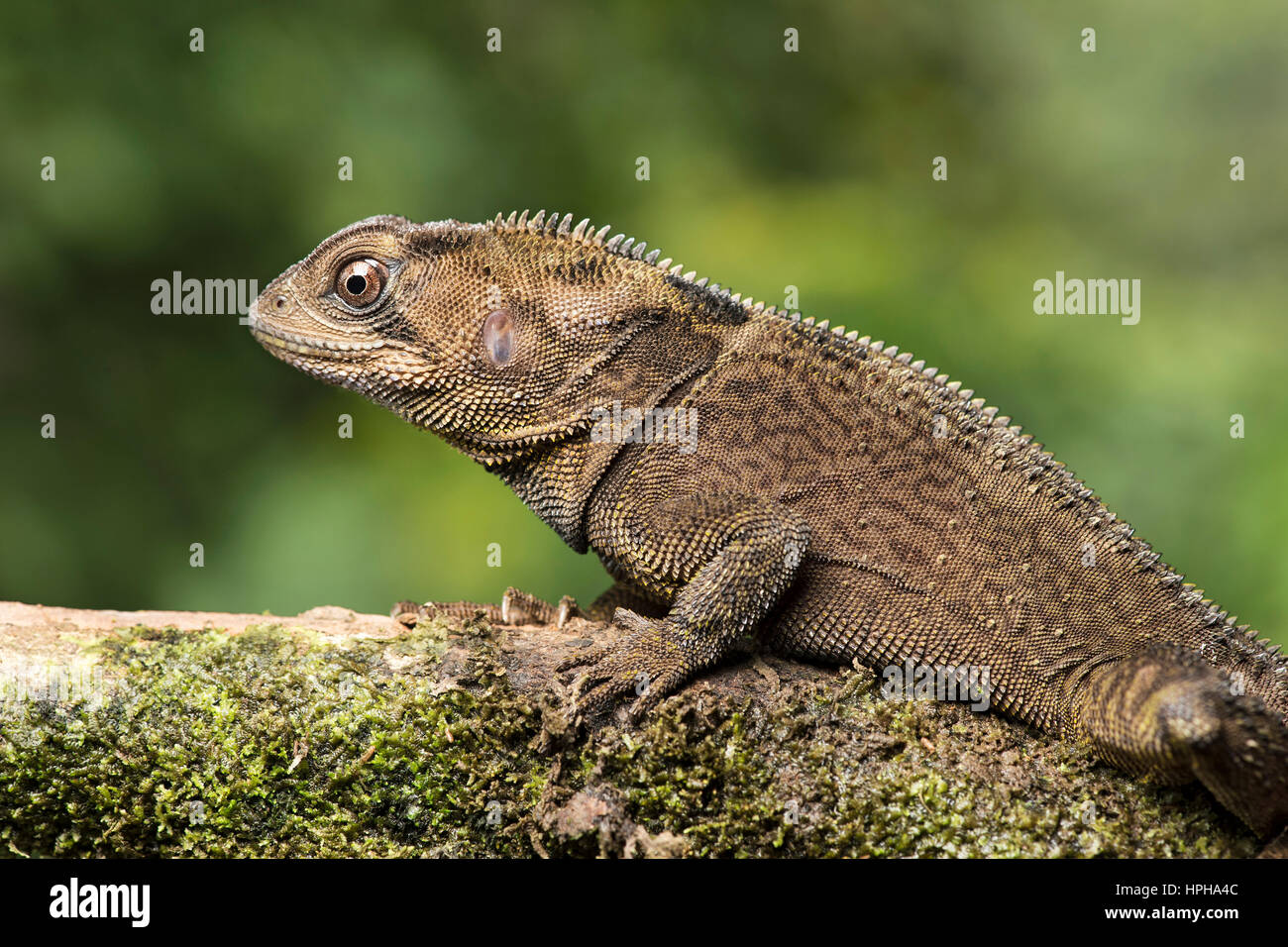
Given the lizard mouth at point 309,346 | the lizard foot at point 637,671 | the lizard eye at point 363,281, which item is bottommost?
the lizard foot at point 637,671

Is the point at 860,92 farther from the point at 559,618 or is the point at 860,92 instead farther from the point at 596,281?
the point at 559,618

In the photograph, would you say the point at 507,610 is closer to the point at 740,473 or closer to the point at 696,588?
the point at 696,588

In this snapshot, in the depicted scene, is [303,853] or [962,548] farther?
[962,548]

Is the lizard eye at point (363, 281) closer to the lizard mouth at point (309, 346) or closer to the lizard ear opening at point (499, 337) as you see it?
the lizard mouth at point (309, 346)

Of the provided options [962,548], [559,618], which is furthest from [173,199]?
[962,548]

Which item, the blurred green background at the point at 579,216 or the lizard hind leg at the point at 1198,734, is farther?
the blurred green background at the point at 579,216

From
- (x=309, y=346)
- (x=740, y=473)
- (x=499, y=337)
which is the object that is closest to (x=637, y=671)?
(x=740, y=473)

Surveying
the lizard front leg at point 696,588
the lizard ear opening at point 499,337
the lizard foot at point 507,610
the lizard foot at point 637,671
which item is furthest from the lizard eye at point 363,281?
the lizard foot at point 637,671
